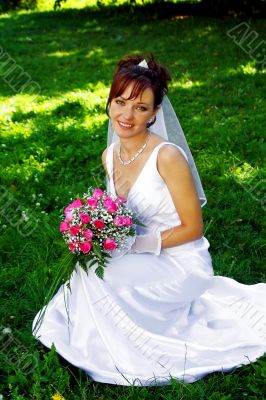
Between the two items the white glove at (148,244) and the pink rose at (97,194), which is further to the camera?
the white glove at (148,244)

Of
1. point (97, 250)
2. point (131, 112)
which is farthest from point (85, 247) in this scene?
point (131, 112)

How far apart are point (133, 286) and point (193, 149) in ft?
10.9

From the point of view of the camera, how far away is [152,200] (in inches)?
129

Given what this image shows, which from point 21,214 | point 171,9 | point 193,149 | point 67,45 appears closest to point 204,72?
point 193,149

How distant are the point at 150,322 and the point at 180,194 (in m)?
0.80

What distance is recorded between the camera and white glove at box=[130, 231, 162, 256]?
321cm

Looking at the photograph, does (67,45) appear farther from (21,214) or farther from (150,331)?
(150,331)

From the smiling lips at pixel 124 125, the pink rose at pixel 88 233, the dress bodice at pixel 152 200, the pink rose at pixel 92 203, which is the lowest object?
the dress bodice at pixel 152 200

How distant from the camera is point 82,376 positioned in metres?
3.22

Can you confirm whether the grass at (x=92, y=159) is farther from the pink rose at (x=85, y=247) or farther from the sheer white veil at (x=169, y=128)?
the sheer white veil at (x=169, y=128)

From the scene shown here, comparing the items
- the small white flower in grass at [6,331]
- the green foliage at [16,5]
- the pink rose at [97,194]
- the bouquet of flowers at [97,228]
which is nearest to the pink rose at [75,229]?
the bouquet of flowers at [97,228]

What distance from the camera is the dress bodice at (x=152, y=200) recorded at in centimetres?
321

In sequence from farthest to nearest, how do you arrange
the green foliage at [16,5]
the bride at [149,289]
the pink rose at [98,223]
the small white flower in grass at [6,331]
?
the green foliage at [16,5] → the small white flower in grass at [6,331] → the bride at [149,289] → the pink rose at [98,223]

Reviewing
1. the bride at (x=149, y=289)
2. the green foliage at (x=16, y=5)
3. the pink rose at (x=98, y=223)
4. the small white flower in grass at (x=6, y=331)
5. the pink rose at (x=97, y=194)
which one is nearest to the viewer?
the pink rose at (x=98, y=223)
